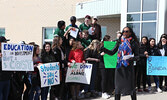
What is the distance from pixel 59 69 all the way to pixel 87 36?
1863 millimetres

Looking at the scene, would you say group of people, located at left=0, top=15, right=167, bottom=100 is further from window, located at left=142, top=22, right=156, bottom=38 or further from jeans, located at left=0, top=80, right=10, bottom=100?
window, located at left=142, top=22, right=156, bottom=38

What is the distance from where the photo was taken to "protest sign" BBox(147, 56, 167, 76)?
25.4 feet

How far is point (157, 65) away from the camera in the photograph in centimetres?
775

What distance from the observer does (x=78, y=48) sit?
6.73 m

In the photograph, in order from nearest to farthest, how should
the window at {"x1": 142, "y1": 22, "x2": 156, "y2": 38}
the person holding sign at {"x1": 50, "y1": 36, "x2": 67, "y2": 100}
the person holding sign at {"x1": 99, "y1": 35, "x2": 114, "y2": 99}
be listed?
the person holding sign at {"x1": 50, "y1": 36, "x2": 67, "y2": 100}, the person holding sign at {"x1": 99, "y1": 35, "x2": 114, "y2": 99}, the window at {"x1": 142, "y1": 22, "x2": 156, "y2": 38}

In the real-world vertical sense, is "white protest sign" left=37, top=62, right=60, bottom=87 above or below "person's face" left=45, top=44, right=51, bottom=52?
below

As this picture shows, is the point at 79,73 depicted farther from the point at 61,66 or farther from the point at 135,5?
the point at 135,5

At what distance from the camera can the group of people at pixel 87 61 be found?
5.41 meters

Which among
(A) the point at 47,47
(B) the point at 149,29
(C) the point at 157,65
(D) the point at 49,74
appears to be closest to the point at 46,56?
(A) the point at 47,47

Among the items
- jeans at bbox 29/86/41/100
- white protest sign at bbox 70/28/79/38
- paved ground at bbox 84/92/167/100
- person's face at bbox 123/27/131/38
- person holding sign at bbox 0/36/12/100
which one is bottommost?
paved ground at bbox 84/92/167/100

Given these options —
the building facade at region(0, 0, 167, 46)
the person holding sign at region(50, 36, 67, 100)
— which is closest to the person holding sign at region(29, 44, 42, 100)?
the person holding sign at region(50, 36, 67, 100)

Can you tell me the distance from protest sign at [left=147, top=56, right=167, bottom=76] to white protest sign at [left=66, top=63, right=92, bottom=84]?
2.17 metres

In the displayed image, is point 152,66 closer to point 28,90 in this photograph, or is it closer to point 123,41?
point 123,41

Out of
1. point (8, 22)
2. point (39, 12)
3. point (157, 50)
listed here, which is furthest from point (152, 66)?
point (8, 22)
